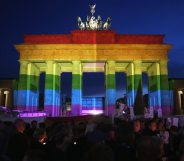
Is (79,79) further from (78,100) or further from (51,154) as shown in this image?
(51,154)

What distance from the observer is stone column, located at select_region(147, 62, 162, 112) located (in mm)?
52719

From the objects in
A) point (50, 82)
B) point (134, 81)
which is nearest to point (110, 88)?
point (134, 81)

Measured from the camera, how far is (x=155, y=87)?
54.3m

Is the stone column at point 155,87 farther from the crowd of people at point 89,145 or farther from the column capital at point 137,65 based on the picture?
the crowd of people at point 89,145

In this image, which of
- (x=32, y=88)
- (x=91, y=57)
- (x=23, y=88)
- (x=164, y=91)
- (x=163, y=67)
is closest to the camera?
(x=23, y=88)

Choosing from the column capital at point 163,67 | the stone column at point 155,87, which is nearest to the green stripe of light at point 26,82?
the stone column at point 155,87

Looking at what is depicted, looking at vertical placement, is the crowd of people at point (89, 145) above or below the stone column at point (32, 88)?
below

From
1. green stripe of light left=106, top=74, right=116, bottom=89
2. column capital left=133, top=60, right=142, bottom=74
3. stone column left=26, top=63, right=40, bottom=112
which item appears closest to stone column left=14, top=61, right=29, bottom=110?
stone column left=26, top=63, right=40, bottom=112

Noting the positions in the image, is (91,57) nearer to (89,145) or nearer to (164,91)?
(164,91)

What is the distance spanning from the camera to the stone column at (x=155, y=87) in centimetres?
5272

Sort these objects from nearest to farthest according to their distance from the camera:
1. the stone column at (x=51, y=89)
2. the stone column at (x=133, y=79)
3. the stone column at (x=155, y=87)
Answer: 1. the stone column at (x=51, y=89)
2. the stone column at (x=133, y=79)
3. the stone column at (x=155, y=87)

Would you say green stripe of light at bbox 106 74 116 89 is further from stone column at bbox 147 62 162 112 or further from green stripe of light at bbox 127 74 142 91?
stone column at bbox 147 62 162 112

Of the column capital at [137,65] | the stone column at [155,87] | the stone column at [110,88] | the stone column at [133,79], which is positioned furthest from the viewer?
the stone column at [155,87]

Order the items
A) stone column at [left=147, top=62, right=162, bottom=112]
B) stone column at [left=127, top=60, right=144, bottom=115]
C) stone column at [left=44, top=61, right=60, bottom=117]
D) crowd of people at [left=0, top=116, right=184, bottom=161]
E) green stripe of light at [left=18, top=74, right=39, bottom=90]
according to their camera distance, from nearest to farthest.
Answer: crowd of people at [left=0, top=116, right=184, bottom=161] < stone column at [left=44, top=61, right=60, bottom=117] < green stripe of light at [left=18, top=74, right=39, bottom=90] < stone column at [left=127, top=60, right=144, bottom=115] < stone column at [left=147, top=62, right=162, bottom=112]
